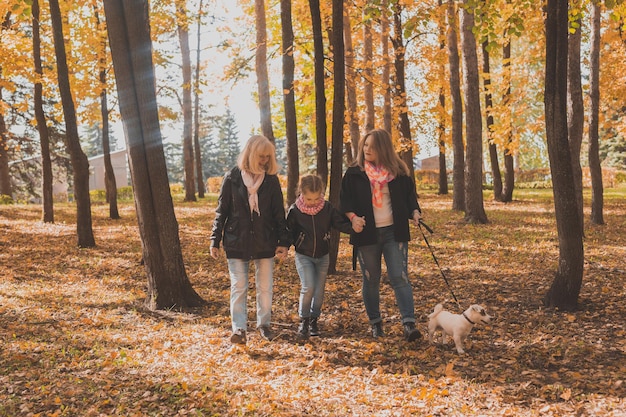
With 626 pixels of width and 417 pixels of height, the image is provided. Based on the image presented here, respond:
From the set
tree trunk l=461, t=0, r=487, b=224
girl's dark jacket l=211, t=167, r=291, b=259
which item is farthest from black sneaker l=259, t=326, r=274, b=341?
tree trunk l=461, t=0, r=487, b=224

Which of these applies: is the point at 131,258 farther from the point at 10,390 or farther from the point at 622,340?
the point at 622,340

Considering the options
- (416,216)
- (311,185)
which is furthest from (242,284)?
(416,216)

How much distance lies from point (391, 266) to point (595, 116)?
387 inches

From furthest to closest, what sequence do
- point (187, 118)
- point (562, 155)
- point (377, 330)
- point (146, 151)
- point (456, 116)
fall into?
point (187, 118), point (456, 116), point (146, 151), point (562, 155), point (377, 330)

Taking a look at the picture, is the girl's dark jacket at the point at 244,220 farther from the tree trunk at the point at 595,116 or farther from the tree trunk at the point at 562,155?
the tree trunk at the point at 595,116

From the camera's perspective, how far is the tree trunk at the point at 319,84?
26.9ft

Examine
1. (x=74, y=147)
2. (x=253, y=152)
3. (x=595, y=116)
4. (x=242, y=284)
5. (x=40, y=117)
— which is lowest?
(x=242, y=284)

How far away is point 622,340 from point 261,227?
3610 mm

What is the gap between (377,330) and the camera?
5.87 metres

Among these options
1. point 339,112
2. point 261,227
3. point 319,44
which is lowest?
point 261,227

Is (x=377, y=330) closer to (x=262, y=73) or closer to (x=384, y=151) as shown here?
(x=384, y=151)

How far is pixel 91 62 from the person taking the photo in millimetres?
17422

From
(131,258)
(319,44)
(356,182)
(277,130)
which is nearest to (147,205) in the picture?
(356,182)

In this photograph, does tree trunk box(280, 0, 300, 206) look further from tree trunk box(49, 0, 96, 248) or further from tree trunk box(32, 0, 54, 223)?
tree trunk box(32, 0, 54, 223)
